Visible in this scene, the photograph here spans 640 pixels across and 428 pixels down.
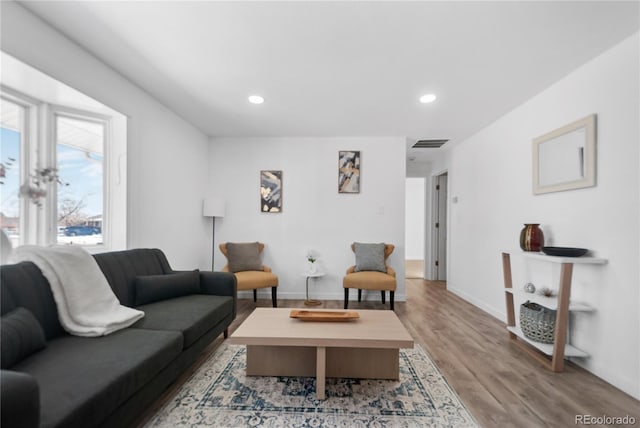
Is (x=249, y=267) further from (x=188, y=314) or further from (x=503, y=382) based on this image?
(x=503, y=382)

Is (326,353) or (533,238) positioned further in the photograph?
(533,238)

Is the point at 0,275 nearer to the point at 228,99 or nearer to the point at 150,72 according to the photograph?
the point at 150,72

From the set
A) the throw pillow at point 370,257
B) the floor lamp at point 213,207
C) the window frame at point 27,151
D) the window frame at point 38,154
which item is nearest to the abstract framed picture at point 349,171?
the throw pillow at point 370,257

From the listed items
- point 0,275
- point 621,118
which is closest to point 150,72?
point 0,275

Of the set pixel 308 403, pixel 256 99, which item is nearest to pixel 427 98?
pixel 256 99

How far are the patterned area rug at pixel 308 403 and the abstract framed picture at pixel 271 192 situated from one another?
8.51 feet

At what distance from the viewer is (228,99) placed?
10.3ft

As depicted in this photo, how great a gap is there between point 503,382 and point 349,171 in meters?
3.15

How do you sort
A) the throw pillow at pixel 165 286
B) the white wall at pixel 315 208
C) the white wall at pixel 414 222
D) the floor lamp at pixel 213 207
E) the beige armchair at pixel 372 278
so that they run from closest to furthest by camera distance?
the throw pillow at pixel 165 286 → the beige armchair at pixel 372 278 → the floor lamp at pixel 213 207 → the white wall at pixel 315 208 → the white wall at pixel 414 222

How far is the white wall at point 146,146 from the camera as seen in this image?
6.31ft

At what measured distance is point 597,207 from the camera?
2.24 metres

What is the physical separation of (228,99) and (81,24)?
133 cm

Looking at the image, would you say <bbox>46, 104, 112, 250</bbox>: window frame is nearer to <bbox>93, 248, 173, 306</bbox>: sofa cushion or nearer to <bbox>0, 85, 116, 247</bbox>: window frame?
<bbox>0, 85, 116, 247</bbox>: window frame

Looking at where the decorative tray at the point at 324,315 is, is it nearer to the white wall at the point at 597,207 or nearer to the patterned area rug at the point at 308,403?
the patterned area rug at the point at 308,403
